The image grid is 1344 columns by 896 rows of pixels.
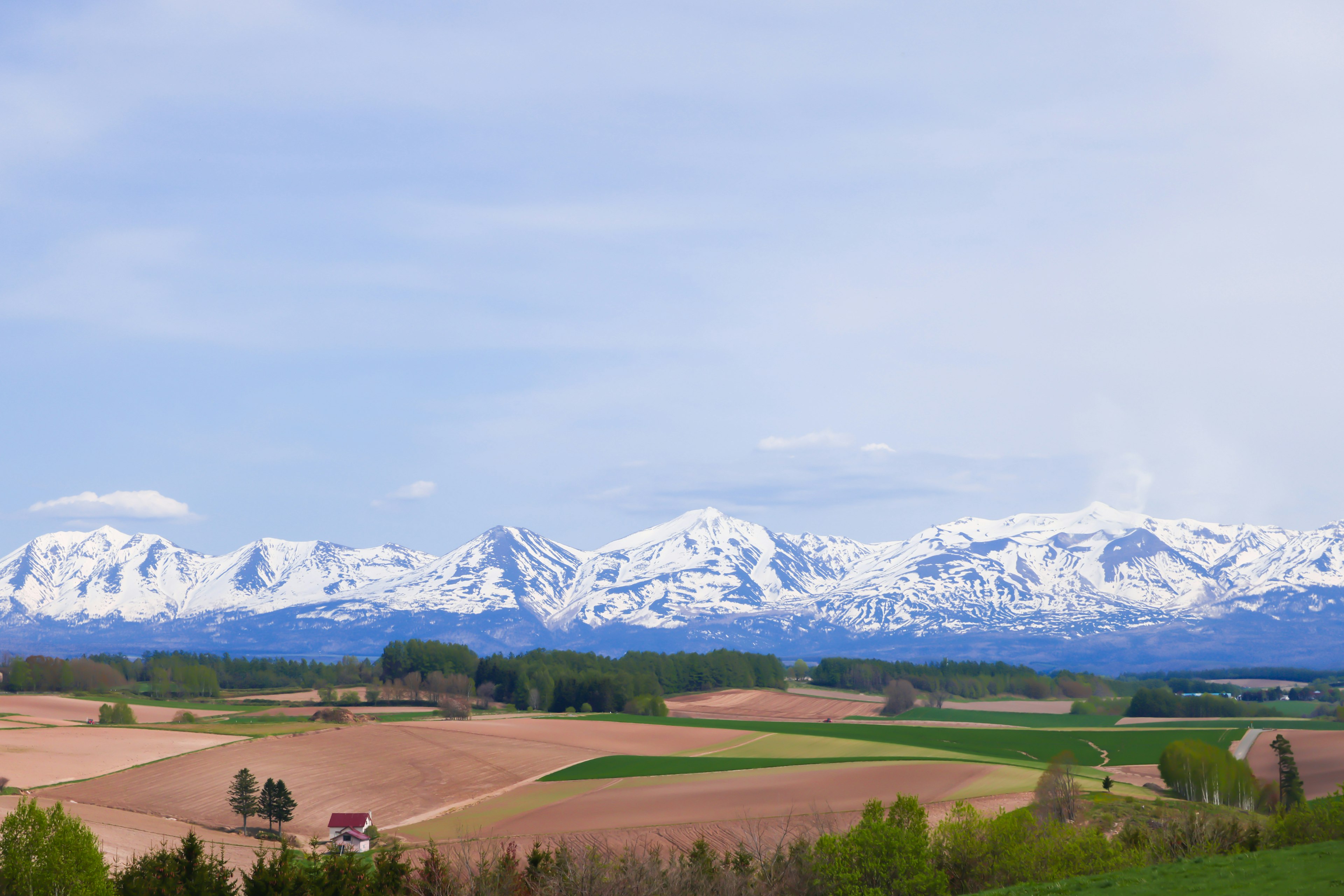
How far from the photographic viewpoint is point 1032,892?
34.9 meters

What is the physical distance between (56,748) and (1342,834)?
9284cm

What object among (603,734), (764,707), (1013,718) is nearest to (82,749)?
(603,734)

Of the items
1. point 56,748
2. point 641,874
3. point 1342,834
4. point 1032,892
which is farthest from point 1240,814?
point 56,748

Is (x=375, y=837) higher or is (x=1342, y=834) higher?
(x=1342, y=834)

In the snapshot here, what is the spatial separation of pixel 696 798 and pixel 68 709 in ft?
321

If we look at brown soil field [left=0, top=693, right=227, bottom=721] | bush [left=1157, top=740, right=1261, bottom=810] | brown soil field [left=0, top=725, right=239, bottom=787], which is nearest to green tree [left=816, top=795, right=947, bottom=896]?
bush [left=1157, top=740, right=1261, bottom=810]

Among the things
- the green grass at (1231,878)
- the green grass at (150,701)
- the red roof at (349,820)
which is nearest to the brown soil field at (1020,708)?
the green grass at (150,701)

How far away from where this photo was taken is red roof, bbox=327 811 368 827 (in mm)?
67562

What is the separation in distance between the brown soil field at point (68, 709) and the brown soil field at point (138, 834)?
63.9 meters

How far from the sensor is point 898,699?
18088 centimetres

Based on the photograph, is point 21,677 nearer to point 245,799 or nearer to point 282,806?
point 245,799

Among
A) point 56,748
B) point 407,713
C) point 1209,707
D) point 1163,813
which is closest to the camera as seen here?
point 1163,813

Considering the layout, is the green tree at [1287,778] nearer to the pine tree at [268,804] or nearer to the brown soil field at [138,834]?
the pine tree at [268,804]

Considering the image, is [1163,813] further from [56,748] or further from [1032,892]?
[56,748]
